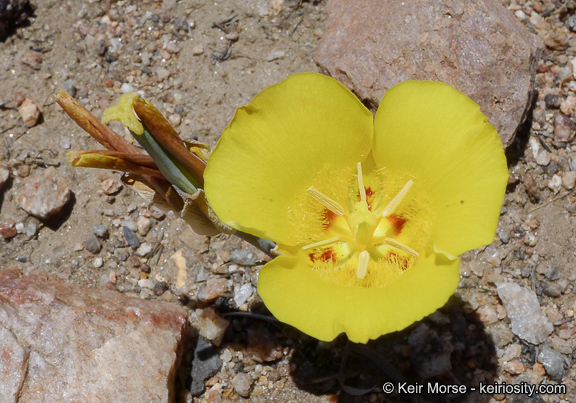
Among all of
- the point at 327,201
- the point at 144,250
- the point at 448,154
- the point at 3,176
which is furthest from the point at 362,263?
the point at 3,176

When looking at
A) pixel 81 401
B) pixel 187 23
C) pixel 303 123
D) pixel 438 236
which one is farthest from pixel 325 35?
pixel 81 401

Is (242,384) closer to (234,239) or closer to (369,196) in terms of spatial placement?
(234,239)

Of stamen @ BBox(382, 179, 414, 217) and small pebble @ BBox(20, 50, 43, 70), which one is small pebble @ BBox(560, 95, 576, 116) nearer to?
stamen @ BBox(382, 179, 414, 217)

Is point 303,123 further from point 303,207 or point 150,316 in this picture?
point 150,316

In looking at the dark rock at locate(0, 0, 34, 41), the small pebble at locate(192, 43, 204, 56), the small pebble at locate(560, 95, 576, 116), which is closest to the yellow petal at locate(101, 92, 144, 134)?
the small pebble at locate(192, 43, 204, 56)

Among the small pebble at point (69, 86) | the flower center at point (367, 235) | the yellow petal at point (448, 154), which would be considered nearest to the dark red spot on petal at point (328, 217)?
the flower center at point (367, 235)

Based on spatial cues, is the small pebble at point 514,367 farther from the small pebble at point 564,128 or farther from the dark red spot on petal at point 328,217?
the small pebble at point 564,128

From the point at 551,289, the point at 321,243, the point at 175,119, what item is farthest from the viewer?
the point at 175,119
